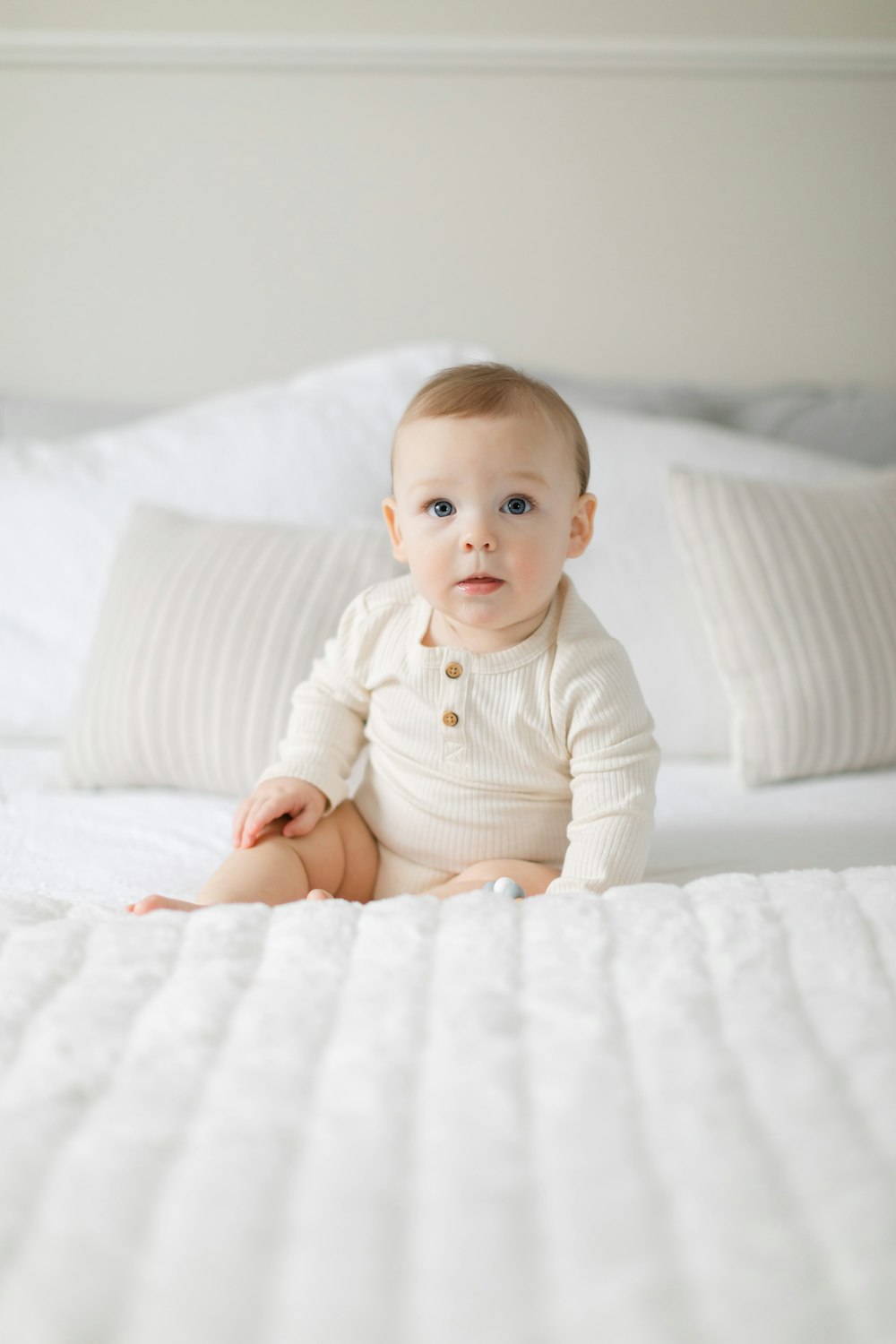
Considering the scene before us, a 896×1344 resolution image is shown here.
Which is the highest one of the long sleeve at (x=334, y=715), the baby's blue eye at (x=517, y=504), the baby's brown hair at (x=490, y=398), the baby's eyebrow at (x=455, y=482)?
the baby's brown hair at (x=490, y=398)

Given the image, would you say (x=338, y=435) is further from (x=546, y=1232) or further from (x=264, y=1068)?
(x=546, y=1232)

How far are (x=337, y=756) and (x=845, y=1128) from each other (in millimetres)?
672

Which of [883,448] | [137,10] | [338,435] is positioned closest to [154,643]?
[338,435]

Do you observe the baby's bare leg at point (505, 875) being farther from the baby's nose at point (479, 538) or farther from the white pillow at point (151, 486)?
the white pillow at point (151, 486)

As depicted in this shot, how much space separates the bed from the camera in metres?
0.45

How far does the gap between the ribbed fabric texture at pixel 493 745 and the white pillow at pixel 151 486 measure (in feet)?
1.70

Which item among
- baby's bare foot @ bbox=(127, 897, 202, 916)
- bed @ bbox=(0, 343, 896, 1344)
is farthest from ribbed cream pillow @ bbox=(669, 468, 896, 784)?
baby's bare foot @ bbox=(127, 897, 202, 916)

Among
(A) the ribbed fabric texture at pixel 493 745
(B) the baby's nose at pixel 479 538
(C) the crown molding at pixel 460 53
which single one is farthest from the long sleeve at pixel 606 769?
(C) the crown molding at pixel 460 53

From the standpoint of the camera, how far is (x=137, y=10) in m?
2.02

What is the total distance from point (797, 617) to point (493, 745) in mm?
505

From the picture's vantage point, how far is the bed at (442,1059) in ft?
1.46

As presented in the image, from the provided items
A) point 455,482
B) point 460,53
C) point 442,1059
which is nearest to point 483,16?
point 460,53

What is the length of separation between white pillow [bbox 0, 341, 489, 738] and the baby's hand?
1.90 ft

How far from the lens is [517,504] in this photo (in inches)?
39.3
